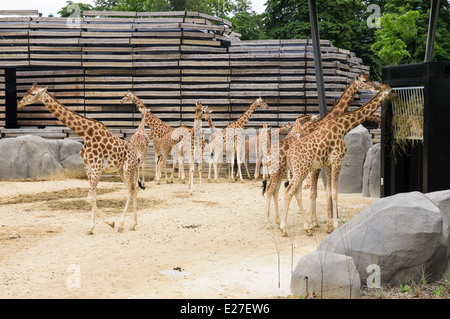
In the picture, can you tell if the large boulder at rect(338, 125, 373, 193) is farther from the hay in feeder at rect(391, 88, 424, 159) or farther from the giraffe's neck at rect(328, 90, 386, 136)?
the giraffe's neck at rect(328, 90, 386, 136)

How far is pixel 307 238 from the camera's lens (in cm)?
878

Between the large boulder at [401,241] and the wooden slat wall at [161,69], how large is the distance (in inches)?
541

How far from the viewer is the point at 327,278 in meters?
5.38

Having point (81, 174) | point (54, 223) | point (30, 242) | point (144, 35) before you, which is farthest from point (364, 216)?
point (144, 35)

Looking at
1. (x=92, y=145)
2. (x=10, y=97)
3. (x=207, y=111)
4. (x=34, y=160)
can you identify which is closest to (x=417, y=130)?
(x=92, y=145)

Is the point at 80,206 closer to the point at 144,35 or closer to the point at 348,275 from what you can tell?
the point at 348,275

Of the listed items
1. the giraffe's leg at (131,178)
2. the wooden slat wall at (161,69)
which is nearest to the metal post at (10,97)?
the wooden slat wall at (161,69)

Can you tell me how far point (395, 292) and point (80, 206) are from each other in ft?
26.0

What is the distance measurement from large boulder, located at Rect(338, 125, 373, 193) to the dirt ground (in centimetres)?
70

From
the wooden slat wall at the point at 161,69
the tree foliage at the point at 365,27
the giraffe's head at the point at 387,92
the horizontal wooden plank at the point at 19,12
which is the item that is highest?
the tree foliage at the point at 365,27

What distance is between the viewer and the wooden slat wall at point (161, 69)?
64.5ft

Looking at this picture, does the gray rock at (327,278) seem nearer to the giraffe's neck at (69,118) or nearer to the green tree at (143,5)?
the giraffe's neck at (69,118)

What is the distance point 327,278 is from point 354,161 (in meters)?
9.13

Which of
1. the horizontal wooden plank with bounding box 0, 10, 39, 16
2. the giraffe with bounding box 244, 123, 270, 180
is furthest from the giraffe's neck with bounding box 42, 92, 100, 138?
the horizontal wooden plank with bounding box 0, 10, 39, 16
